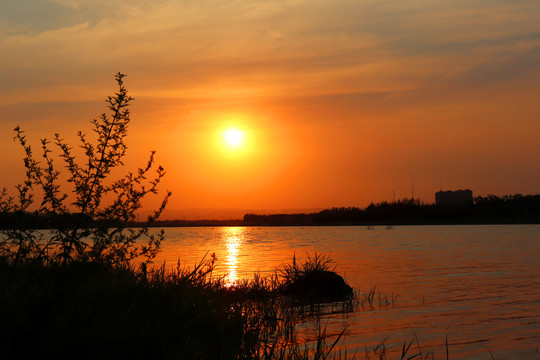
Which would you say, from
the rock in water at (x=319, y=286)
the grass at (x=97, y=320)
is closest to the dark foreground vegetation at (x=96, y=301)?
the grass at (x=97, y=320)

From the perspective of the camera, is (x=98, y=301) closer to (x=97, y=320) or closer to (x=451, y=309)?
(x=97, y=320)

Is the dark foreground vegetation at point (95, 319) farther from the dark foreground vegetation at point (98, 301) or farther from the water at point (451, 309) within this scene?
the water at point (451, 309)

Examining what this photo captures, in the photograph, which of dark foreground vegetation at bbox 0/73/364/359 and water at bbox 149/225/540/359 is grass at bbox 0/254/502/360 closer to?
dark foreground vegetation at bbox 0/73/364/359

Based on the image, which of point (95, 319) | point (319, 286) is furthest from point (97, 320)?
point (319, 286)

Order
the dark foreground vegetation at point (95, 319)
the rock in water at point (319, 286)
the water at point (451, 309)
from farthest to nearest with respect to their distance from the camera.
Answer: the rock in water at point (319, 286) → the water at point (451, 309) → the dark foreground vegetation at point (95, 319)

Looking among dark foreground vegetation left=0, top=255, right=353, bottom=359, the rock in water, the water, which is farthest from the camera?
the rock in water

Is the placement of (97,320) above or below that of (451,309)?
above

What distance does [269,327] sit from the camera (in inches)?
561

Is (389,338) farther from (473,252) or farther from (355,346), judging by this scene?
(473,252)

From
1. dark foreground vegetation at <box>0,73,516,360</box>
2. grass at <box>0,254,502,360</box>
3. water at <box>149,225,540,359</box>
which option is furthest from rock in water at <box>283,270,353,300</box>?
grass at <box>0,254,502,360</box>

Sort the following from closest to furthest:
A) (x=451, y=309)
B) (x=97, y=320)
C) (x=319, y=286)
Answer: (x=97, y=320)
(x=451, y=309)
(x=319, y=286)

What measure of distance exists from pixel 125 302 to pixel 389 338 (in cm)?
841

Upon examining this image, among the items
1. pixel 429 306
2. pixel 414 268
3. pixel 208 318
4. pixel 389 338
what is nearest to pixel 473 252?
pixel 414 268

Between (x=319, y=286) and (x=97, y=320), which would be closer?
(x=97, y=320)
